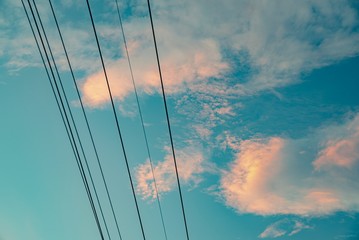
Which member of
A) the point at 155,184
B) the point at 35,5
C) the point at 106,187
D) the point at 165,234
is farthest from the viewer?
the point at 165,234

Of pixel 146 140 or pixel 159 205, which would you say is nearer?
pixel 146 140

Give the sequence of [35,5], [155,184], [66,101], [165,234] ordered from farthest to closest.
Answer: [165,234] < [155,184] < [66,101] < [35,5]

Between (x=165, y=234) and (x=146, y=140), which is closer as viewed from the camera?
(x=146, y=140)

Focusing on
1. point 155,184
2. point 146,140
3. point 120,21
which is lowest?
point 155,184

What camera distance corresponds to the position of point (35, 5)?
269 inches

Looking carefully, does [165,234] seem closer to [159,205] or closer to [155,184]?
[159,205]

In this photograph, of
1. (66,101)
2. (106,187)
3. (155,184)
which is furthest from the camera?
(155,184)

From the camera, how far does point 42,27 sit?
7023mm

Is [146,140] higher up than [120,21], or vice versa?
[120,21]

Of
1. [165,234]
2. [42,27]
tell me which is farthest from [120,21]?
[165,234]

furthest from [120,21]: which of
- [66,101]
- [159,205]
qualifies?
[159,205]

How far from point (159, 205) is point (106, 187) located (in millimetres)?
2939

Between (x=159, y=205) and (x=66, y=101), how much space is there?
6084 mm

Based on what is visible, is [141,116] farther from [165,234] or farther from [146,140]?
[165,234]
